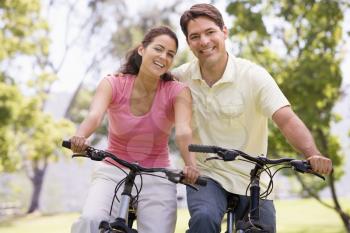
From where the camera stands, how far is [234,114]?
11.6ft

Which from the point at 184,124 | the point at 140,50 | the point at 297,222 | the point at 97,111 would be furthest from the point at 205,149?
the point at 297,222

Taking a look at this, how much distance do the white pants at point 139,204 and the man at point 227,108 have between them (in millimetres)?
231

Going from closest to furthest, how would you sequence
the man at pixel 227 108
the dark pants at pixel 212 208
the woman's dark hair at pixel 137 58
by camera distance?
the dark pants at pixel 212 208, the man at pixel 227 108, the woman's dark hair at pixel 137 58

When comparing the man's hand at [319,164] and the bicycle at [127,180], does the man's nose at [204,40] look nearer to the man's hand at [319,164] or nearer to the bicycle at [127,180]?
the bicycle at [127,180]

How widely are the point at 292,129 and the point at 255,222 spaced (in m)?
0.63

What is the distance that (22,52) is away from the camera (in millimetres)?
17953

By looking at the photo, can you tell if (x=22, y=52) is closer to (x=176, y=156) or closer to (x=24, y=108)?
(x=24, y=108)

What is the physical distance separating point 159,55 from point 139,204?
0.90 metres

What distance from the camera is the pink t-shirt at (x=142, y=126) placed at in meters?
3.71

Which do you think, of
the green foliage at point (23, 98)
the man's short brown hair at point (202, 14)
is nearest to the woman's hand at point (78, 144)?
the man's short brown hair at point (202, 14)

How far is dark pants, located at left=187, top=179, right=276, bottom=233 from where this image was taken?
3.19m

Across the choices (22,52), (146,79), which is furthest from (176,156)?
(146,79)

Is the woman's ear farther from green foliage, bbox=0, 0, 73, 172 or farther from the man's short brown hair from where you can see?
green foliage, bbox=0, 0, 73, 172

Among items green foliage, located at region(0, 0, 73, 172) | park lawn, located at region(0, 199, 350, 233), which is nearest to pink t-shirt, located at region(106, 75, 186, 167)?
park lawn, located at region(0, 199, 350, 233)
